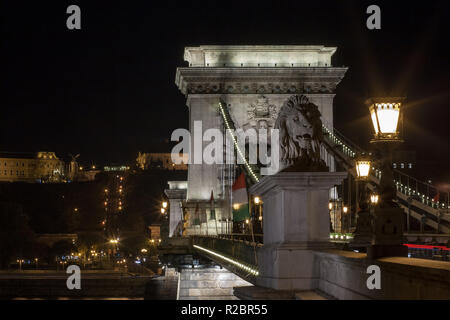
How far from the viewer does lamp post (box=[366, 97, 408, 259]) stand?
8.74m

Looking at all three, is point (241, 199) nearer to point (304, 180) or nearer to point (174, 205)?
point (304, 180)

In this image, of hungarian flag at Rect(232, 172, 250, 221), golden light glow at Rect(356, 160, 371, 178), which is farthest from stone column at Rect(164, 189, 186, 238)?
hungarian flag at Rect(232, 172, 250, 221)

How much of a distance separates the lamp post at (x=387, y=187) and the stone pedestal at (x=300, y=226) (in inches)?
53.3

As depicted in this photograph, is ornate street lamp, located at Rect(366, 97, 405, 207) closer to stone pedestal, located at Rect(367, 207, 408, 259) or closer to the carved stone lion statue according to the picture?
stone pedestal, located at Rect(367, 207, 408, 259)

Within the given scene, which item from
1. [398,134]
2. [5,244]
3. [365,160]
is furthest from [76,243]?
[398,134]

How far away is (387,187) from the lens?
9.09 metres

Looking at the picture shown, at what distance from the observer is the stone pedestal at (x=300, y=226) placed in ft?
34.7

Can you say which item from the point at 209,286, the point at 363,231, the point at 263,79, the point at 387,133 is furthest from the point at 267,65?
the point at 387,133

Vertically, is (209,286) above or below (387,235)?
below

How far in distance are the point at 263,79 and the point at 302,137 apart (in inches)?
1575

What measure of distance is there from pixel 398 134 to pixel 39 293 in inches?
2919

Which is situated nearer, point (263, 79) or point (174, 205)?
point (263, 79)

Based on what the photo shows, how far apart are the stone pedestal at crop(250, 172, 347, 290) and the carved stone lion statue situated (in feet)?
1.07
